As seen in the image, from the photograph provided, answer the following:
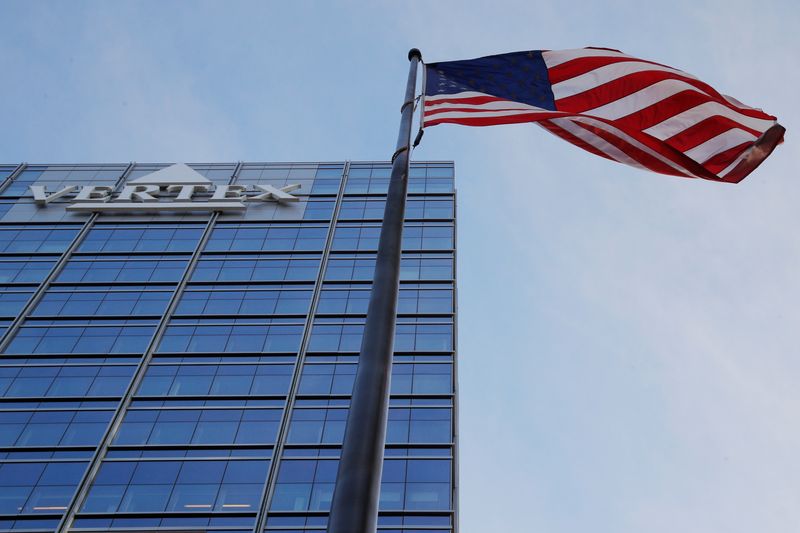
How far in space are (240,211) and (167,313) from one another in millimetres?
15037

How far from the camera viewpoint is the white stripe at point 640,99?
57.4 ft

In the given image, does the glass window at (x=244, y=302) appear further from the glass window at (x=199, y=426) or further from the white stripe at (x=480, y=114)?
the white stripe at (x=480, y=114)

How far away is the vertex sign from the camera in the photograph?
2921 inches

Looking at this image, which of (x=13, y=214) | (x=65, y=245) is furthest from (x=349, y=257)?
(x=13, y=214)

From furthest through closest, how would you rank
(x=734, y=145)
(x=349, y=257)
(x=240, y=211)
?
1. (x=240, y=211)
2. (x=349, y=257)
3. (x=734, y=145)

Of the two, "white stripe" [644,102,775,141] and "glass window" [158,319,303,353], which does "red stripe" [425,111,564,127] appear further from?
"glass window" [158,319,303,353]

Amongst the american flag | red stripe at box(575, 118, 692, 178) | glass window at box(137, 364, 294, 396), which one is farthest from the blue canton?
glass window at box(137, 364, 294, 396)

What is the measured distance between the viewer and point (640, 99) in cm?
1789

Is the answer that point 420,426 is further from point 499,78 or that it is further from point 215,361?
point 499,78

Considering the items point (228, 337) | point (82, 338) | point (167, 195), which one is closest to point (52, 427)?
point (82, 338)

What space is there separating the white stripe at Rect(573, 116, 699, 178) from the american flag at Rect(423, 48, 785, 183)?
0.07 feet

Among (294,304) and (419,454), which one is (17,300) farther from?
(419,454)

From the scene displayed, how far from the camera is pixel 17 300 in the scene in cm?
6397

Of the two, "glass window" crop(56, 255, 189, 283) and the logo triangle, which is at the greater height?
the logo triangle
